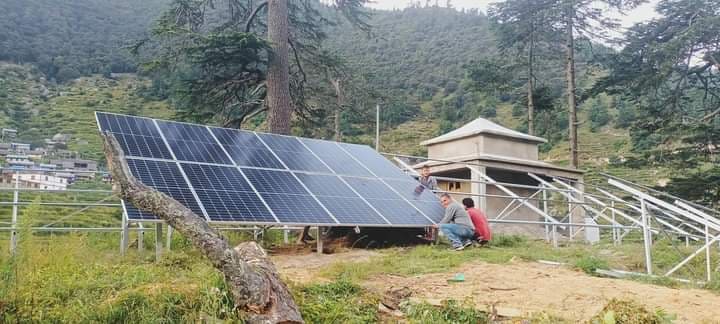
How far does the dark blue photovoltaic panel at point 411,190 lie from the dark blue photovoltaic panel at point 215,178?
3.12 metres

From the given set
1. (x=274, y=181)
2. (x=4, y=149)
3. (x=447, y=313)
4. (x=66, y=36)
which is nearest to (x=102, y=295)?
(x=447, y=313)

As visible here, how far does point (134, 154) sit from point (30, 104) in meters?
30.9

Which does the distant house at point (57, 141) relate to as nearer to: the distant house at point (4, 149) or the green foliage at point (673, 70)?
the distant house at point (4, 149)

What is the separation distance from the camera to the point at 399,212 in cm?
870

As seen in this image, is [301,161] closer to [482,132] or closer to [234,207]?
[234,207]

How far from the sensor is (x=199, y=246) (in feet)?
15.1

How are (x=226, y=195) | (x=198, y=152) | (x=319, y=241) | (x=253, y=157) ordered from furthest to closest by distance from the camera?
(x=253, y=157) → (x=198, y=152) → (x=319, y=241) → (x=226, y=195)

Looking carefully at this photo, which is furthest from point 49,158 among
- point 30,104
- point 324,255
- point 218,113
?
point 324,255

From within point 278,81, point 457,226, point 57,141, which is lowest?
point 457,226

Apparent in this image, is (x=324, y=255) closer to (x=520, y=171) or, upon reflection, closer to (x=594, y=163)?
(x=520, y=171)

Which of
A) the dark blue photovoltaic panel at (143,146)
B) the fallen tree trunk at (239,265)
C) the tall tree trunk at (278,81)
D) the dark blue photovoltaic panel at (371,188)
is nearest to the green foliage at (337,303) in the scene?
the fallen tree trunk at (239,265)

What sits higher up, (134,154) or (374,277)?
(134,154)

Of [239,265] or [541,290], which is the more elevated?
[239,265]

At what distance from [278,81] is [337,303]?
33.1ft
